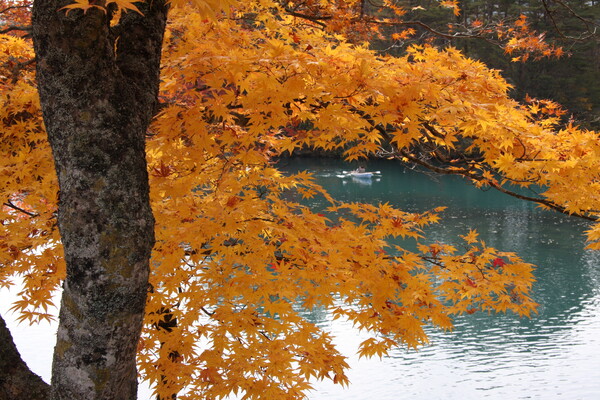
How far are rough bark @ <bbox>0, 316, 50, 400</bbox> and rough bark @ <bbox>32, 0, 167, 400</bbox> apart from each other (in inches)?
12.2

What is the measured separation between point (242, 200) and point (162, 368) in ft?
3.98

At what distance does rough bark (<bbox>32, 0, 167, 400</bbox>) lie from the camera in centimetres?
168

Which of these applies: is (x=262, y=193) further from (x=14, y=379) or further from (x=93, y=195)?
(x=14, y=379)

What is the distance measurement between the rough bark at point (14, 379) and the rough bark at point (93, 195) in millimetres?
309

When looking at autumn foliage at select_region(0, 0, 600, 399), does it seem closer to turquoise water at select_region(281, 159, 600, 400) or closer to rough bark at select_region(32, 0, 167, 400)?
rough bark at select_region(32, 0, 167, 400)

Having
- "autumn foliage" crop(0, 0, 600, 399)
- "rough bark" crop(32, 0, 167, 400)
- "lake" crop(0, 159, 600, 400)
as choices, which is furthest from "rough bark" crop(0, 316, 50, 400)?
"lake" crop(0, 159, 600, 400)

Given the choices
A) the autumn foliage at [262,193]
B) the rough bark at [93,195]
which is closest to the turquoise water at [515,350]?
the autumn foliage at [262,193]

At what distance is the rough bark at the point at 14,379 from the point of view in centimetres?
198

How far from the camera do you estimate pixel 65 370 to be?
1.75 m

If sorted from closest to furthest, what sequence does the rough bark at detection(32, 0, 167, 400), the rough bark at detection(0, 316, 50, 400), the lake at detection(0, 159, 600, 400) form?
the rough bark at detection(32, 0, 167, 400) < the rough bark at detection(0, 316, 50, 400) < the lake at detection(0, 159, 600, 400)

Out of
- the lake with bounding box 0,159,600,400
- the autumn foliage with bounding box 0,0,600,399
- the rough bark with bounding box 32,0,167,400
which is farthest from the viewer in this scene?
the lake with bounding box 0,159,600,400

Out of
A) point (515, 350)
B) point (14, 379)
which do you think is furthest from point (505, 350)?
point (14, 379)

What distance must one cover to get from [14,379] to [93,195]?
942mm

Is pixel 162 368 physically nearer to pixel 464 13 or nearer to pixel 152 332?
pixel 152 332
